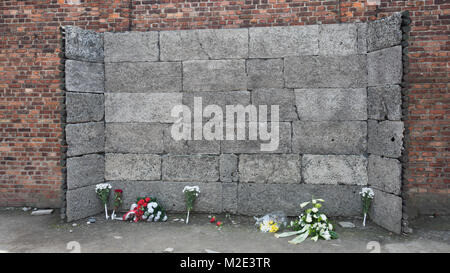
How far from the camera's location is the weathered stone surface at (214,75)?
4934 millimetres

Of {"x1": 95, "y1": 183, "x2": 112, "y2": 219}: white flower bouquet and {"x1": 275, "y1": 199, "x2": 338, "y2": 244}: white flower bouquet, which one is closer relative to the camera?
{"x1": 275, "y1": 199, "x2": 338, "y2": 244}: white flower bouquet

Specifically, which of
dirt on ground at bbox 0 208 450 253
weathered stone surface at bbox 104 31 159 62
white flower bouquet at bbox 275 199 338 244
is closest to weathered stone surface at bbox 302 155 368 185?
white flower bouquet at bbox 275 199 338 244

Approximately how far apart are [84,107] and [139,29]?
1.65m

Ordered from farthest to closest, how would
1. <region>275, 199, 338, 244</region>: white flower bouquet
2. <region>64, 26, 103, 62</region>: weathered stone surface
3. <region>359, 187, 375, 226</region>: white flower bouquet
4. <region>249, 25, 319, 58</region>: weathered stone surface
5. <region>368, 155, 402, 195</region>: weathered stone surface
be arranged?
<region>249, 25, 319, 58</region>: weathered stone surface
<region>64, 26, 103, 62</region>: weathered stone surface
<region>359, 187, 375, 226</region>: white flower bouquet
<region>368, 155, 402, 195</region>: weathered stone surface
<region>275, 199, 338, 244</region>: white flower bouquet

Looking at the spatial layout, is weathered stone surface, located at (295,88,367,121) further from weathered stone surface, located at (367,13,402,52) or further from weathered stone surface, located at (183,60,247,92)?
weathered stone surface, located at (183,60,247,92)

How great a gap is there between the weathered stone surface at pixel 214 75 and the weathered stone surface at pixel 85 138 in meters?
1.65

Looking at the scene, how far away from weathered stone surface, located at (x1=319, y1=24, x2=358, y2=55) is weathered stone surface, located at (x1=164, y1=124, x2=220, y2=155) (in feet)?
7.58

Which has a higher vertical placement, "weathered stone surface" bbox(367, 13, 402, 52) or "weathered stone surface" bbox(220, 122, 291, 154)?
"weathered stone surface" bbox(367, 13, 402, 52)

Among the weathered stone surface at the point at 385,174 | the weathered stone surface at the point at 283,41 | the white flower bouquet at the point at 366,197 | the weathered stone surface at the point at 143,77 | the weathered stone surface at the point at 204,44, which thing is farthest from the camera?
the weathered stone surface at the point at 143,77

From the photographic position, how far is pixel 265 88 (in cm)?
490

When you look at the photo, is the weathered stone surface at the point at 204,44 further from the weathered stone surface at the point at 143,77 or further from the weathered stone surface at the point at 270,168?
the weathered stone surface at the point at 270,168

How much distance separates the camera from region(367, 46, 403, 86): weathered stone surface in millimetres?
4156

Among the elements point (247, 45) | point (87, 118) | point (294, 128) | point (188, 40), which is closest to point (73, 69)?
point (87, 118)

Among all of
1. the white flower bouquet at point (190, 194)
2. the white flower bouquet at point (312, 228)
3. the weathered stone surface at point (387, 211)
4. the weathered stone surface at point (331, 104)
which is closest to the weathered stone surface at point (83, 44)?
the white flower bouquet at point (190, 194)
